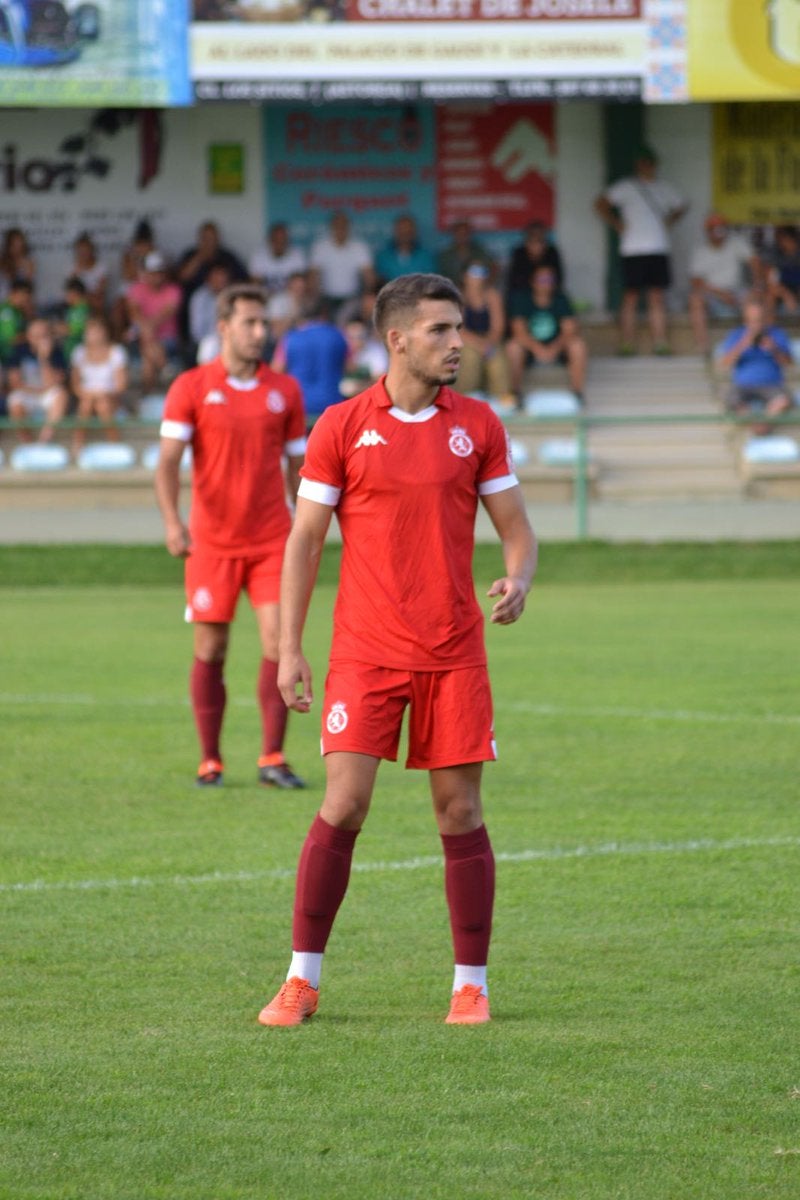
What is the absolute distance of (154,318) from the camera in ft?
78.9

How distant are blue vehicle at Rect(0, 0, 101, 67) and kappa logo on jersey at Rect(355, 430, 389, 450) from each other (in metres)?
19.1

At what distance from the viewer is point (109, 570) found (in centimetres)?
1980

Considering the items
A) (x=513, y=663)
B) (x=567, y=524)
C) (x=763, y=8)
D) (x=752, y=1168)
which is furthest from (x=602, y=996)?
(x=763, y=8)

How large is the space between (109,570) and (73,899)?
510 inches

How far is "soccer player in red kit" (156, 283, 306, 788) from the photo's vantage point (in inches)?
366

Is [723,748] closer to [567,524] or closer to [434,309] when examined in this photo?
[434,309]

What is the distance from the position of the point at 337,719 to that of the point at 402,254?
1988cm

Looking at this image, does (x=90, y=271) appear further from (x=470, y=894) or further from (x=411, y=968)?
(x=470, y=894)

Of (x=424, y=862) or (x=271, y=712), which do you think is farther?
(x=271, y=712)

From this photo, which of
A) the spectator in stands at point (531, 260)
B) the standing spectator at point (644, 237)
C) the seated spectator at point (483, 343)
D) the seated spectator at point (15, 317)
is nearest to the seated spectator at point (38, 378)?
the seated spectator at point (15, 317)

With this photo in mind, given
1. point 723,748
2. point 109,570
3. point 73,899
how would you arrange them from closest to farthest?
point 73,899 → point 723,748 → point 109,570

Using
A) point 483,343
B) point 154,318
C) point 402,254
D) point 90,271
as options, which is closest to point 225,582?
point 483,343

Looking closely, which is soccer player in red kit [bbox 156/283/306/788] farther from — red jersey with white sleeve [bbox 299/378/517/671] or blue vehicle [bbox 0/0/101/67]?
blue vehicle [bbox 0/0/101/67]

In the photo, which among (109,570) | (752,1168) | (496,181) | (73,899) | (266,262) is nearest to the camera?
(752,1168)
